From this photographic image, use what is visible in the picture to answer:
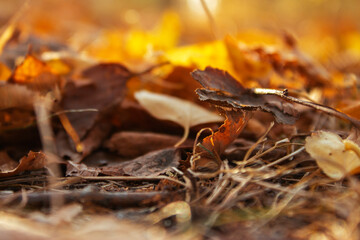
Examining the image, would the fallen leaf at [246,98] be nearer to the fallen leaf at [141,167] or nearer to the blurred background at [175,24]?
the fallen leaf at [141,167]

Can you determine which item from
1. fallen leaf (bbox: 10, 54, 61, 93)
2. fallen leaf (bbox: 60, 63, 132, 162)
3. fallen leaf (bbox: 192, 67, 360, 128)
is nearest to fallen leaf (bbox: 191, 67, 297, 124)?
fallen leaf (bbox: 192, 67, 360, 128)

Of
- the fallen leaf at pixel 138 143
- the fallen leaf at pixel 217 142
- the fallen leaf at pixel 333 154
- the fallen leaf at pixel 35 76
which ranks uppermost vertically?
the fallen leaf at pixel 35 76

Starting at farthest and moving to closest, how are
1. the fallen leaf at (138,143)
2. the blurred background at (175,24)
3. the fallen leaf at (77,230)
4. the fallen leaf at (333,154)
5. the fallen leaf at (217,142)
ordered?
the blurred background at (175,24) → the fallen leaf at (138,143) → the fallen leaf at (217,142) → the fallen leaf at (333,154) → the fallen leaf at (77,230)

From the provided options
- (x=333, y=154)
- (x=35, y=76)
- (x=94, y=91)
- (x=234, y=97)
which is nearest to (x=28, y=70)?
(x=35, y=76)

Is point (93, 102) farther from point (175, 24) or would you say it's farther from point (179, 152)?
point (175, 24)

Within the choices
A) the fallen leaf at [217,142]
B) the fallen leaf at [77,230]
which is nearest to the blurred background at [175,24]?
the fallen leaf at [217,142]

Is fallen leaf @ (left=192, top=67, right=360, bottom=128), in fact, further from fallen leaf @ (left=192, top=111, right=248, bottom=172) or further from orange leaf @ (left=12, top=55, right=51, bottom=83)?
orange leaf @ (left=12, top=55, right=51, bottom=83)
